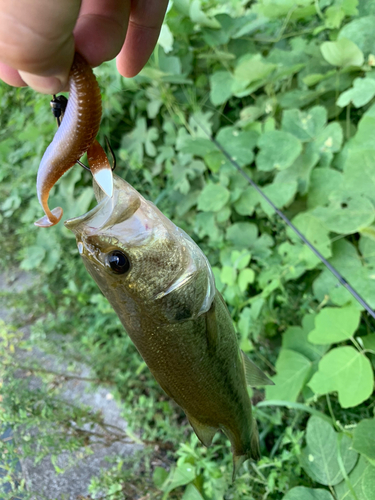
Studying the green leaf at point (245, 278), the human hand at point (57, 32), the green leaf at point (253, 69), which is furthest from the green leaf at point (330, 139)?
the human hand at point (57, 32)

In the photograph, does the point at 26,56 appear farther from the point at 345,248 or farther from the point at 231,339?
the point at 345,248

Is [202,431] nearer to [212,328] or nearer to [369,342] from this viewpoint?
[212,328]

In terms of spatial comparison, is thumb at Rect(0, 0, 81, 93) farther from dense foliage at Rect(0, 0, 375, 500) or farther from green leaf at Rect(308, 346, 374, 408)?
green leaf at Rect(308, 346, 374, 408)

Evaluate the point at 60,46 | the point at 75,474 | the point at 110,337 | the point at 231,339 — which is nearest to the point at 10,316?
the point at 110,337

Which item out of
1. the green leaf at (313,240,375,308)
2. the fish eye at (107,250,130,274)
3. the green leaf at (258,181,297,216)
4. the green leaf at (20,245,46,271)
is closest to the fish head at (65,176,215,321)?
the fish eye at (107,250,130,274)

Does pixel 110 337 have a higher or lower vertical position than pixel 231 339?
lower

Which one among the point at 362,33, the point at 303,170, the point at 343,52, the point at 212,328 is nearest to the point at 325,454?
the point at 212,328
